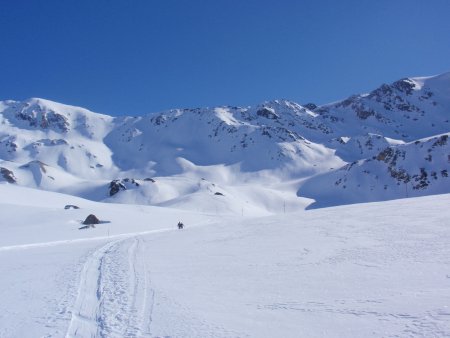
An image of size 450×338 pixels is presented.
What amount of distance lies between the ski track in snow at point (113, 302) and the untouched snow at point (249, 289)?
1.2 inches

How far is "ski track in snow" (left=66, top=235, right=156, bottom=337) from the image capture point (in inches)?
323

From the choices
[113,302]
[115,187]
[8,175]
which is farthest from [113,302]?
[8,175]

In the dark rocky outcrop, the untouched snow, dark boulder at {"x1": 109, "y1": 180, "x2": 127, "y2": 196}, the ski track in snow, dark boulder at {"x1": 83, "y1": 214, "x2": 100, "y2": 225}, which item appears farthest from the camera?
the dark rocky outcrop

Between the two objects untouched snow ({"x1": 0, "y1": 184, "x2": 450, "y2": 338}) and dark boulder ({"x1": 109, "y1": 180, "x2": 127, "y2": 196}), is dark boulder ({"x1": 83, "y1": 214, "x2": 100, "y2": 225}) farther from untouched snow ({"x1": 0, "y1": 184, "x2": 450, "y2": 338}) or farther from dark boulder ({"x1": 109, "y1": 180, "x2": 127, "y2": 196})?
dark boulder ({"x1": 109, "y1": 180, "x2": 127, "y2": 196})

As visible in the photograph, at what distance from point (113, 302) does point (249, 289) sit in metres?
3.66

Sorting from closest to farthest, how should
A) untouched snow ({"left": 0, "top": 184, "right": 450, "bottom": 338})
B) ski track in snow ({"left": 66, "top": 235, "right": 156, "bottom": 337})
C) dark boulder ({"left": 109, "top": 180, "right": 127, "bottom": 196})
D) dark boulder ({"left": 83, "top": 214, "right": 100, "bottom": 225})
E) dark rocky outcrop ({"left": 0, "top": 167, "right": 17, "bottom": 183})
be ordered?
untouched snow ({"left": 0, "top": 184, "right": 450, "bottom": 338}) < ski track in snow ({"left": 66, "top": 235, "right": 156, "bottom": 337}) < dark boulder ({"left": 83, "top": 214, "right": 100, "bottom": 225}) < dark boulder ({"left": 109, "top": 180, "right": 127, "bottom": 196}) < dark rocky outcrop ({"left": 0, "top": 167, "right": 17, "bottom": 183})

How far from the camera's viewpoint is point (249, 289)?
11.2 m

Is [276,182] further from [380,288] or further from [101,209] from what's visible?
[380,288]

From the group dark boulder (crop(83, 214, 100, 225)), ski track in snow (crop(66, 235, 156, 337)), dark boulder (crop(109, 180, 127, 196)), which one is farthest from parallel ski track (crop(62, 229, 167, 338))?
dark boulder (crop(109, 180, 127, 196))

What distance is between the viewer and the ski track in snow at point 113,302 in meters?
8.20

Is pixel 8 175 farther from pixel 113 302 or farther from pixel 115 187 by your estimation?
pixel 113 302

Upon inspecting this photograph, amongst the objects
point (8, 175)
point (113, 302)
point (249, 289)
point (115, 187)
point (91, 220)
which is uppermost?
point (8, 175)

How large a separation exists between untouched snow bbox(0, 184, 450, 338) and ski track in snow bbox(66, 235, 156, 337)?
0.03 m

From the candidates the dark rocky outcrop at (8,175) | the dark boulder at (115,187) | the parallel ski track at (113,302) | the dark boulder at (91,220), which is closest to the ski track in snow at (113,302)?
the parallel ski track at (113,302)
